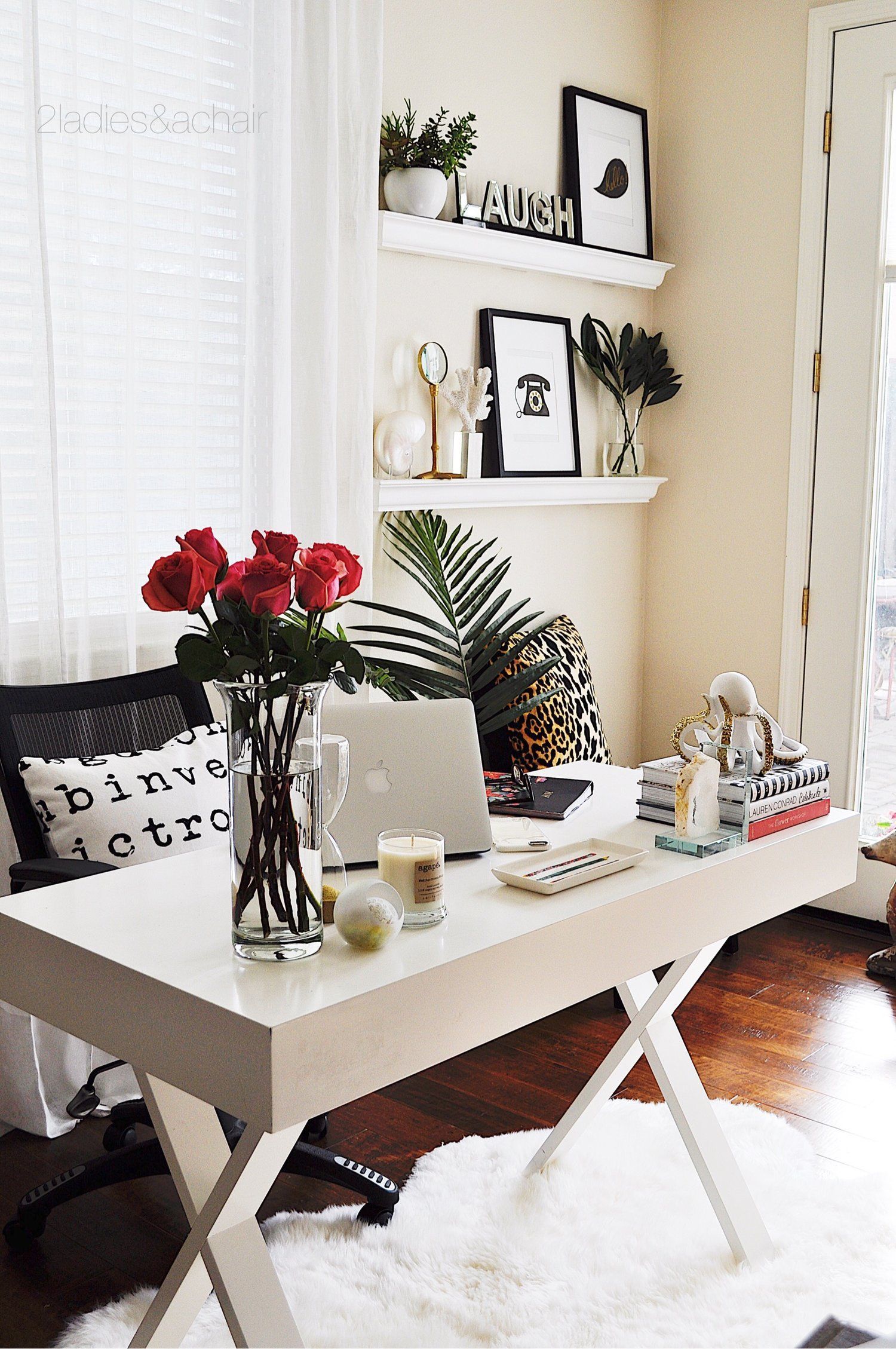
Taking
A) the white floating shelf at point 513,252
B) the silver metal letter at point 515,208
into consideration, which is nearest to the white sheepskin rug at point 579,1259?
the white floating shelf at point 513,252

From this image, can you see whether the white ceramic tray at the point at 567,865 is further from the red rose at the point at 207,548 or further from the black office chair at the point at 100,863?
the black office chair at the point at 100,863

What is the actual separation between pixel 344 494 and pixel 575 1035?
1376 mm

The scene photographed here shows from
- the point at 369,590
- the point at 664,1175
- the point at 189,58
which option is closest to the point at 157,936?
the point at 664,1175

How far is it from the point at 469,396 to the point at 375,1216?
2.01 metres

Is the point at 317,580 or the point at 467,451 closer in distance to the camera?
the point at 317,580

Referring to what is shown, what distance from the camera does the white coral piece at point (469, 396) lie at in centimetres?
326

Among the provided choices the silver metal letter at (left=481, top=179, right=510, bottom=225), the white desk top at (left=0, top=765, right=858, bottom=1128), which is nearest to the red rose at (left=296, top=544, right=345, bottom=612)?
the white desk top at (left=0, top=765, right=858, bottom=1128)

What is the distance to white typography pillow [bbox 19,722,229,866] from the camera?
2.25 metres

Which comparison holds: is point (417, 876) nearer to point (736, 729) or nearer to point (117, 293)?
point (736, 729)

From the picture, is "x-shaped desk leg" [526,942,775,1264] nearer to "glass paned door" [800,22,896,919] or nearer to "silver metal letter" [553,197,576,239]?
"glass paned door" [800,22,896,919]

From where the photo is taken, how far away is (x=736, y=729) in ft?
6.23

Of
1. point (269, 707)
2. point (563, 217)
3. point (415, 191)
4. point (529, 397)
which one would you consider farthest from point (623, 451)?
point (269, 707)

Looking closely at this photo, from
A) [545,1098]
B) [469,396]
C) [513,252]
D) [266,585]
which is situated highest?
[513,252]

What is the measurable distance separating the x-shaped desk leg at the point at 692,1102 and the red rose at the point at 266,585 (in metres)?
0.93
